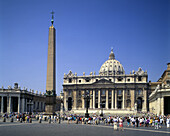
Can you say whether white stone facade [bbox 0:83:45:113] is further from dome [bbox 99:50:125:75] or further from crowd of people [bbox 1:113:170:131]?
dome [bbox 99:50:125:75]

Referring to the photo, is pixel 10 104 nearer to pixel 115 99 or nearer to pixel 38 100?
pixel 38 100

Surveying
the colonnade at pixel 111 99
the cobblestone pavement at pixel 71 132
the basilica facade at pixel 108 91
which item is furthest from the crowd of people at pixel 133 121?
the colonnade at pixel 111 99

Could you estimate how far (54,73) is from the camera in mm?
33188

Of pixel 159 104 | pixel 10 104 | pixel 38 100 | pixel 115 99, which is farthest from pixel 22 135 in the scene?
pixel 115 99

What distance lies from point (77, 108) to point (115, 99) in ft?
50.3

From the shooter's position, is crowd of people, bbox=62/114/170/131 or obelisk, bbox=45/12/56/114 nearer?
crowd of people, bbox=62/114/170/131

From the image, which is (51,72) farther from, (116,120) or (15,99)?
(15,99)

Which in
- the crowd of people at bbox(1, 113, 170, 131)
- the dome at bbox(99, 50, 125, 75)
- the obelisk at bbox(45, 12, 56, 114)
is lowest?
the crowd of people at bbox(1, 113, 170, 131)

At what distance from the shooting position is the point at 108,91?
10088cm

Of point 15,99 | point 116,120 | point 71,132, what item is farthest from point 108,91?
point 71,132

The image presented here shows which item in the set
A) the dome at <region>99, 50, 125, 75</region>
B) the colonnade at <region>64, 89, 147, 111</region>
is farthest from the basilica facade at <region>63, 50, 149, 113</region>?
the dome at <region>99, 50, 125, 75</region>

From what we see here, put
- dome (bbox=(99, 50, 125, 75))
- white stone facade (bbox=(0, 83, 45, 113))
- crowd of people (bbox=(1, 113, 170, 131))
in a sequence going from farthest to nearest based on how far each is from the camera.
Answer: dome (bbox=(99, 50, 125, 75)), white stone facade (bbox=(0, 83, 45, 113)), crowd of people (bbox=(1, 113, 170, 131))

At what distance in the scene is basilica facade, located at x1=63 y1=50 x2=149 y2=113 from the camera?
323 feet

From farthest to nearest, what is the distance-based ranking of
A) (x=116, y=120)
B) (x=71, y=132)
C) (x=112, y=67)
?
(x=112, y=67)
(x=116, y=120)
(x=71, y=132)
